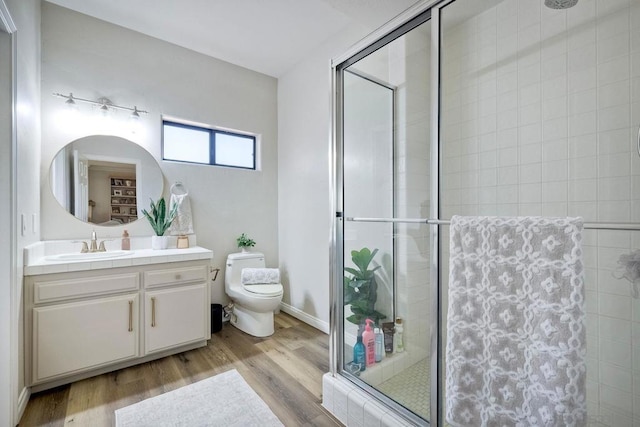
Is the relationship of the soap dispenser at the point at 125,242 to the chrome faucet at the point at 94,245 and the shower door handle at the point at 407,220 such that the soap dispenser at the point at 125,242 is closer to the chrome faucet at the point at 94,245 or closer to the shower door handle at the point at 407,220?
the chrome faucet at the point at 94,245

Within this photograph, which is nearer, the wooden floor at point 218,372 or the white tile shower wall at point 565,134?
the white tile shower wall at point 565,134

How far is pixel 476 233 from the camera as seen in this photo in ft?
3.70

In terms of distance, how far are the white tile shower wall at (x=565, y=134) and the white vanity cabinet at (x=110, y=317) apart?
2.12 meters

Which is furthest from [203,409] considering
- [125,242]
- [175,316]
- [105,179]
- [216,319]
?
[105,179]

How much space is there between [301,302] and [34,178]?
248cm

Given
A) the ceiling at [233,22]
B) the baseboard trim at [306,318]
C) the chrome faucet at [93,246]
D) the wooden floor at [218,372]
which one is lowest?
the wooden floor at [218,372]

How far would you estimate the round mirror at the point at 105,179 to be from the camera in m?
2.39

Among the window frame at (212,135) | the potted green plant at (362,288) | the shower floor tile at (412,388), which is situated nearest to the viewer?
the shower floor tile at (412,388)

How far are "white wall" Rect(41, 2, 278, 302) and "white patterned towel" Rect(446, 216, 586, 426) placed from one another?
2.56 meters

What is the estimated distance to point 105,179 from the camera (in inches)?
102

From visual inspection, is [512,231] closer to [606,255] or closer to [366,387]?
[606,255]

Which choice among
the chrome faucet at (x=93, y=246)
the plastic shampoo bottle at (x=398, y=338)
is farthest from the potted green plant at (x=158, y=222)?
the plastic shampoo bottle at (x=398, y=338)

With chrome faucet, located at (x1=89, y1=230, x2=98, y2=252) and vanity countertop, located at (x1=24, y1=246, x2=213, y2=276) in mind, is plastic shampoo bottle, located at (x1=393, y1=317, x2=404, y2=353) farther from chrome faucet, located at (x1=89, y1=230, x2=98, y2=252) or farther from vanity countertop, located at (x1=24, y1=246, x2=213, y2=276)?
chrome faucet, located at (x1=89, y1=230, x2=98, y2=252)

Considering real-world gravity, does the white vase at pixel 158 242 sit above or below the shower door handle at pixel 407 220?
below
